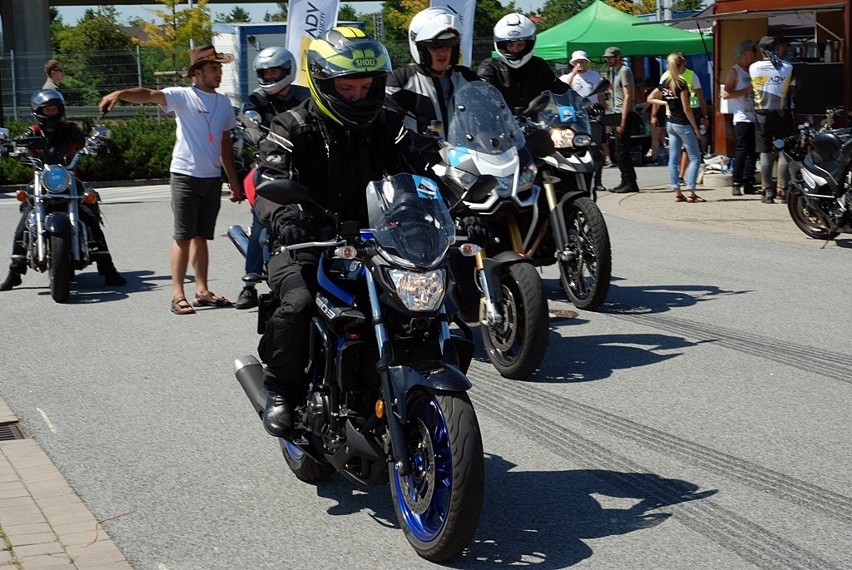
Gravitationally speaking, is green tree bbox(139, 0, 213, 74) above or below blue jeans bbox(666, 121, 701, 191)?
above

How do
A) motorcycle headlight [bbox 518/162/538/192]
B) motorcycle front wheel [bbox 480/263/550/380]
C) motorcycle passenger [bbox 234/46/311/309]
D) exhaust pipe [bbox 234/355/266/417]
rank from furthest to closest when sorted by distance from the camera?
motorcycle passenger [bbox 234/46/311/309], motorcycle headlight [bbox 518/162/538/192], motorcycle front wheel [bbox 480/263/550/380], exhaust pipe [bbox 234/355/266/417]

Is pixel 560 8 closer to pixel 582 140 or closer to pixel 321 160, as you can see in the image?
pixel 582 140

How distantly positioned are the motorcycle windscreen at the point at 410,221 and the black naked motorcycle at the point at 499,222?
2.44m

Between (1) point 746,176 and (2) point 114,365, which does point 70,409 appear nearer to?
(2) point 114,365

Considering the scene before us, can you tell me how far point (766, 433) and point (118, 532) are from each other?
3208 millimetres

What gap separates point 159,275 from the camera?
12062mm

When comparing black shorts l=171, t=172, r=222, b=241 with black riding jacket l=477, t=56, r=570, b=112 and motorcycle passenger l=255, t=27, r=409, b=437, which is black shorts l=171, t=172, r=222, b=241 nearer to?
black riding jacket l=477, t=56, r=570, b=112

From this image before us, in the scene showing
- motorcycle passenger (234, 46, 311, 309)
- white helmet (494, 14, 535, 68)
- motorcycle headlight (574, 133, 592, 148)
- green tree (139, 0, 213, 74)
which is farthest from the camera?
green tree (139, 0, 213, 74)

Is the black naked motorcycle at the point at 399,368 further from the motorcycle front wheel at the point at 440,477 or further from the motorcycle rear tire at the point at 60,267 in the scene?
the motorcycle rear tire at the point at 60,267

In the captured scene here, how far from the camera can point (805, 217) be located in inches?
519

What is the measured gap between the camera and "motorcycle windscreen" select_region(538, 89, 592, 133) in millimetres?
9469

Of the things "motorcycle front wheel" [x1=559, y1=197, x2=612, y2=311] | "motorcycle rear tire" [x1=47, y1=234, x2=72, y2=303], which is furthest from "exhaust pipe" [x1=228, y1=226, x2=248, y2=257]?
"motorcycle front wheel" [x1=559, y1=197, x2=612, y2=311]

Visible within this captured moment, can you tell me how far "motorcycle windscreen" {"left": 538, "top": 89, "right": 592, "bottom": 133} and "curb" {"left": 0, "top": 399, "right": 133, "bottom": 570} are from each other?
4.82m

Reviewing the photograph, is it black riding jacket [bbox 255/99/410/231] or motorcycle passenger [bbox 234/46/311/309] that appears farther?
motorcycle passenger [bbox 234/46/311/309]
